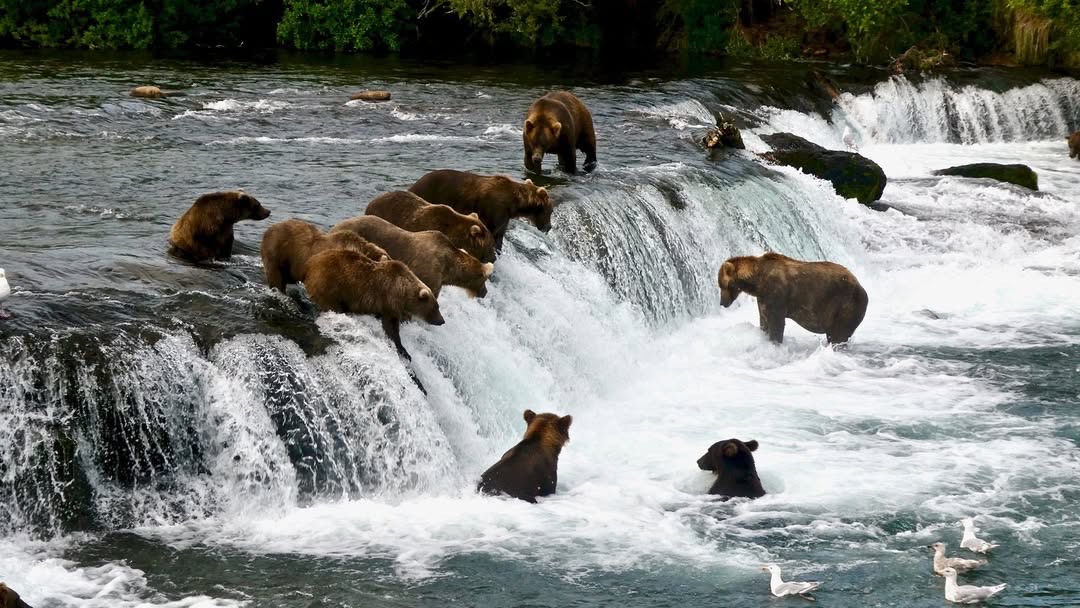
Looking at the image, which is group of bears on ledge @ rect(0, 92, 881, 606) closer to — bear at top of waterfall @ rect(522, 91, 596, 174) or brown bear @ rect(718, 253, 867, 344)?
brown bear @ rect(718, 253, 867, 344)

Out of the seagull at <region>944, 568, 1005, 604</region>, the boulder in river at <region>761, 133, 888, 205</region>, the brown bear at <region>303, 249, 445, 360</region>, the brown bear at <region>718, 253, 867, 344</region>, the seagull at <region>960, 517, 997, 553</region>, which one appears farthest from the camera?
the boulder in river at <region>761, 133, 888, 205</region>

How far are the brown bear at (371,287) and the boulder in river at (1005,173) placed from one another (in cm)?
1396

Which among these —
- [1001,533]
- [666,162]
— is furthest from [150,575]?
[666,162]

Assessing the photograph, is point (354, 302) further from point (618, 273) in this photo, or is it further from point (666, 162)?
point (666, 162)

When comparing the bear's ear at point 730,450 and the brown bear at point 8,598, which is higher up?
the brown bear at point 8,598

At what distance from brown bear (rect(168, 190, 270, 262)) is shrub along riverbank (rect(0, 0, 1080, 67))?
70.0 ft

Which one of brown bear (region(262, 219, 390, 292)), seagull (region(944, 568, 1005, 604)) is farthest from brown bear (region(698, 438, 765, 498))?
brown bear (region(262, 219, 390, 292))

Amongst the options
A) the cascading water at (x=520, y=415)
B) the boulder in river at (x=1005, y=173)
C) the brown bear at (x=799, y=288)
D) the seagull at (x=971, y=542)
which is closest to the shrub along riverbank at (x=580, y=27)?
the boulder in river at (x=1005, y=173)

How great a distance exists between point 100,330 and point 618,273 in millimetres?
6184

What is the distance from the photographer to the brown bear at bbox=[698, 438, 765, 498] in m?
9.65

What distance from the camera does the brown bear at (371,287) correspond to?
9875 millimetres

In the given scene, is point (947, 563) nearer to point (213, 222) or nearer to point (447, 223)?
point (447, 223)

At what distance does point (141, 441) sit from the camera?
30.0 feet

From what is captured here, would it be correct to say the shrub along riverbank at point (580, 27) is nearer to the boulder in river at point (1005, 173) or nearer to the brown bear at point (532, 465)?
the boulder in river at point (1005, 173)
